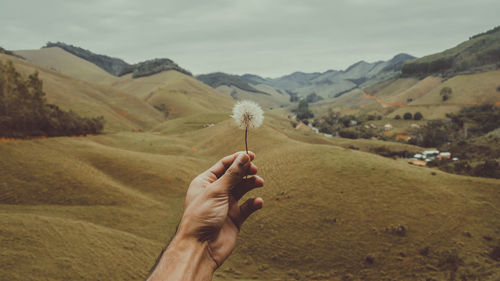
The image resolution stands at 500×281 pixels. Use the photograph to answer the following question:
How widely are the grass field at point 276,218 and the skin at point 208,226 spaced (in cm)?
1245

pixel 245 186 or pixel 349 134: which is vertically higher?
pixel 245 186

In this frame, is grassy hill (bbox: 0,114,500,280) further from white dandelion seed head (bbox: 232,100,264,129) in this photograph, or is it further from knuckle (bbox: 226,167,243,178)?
knuckle (bbox: 226,167,243,178)

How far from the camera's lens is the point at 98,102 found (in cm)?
11919

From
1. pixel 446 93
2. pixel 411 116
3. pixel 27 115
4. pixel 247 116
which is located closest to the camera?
pixel 247 116

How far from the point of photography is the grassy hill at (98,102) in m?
96.2

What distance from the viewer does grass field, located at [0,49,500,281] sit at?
15.5 meters

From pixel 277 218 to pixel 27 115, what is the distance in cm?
4159

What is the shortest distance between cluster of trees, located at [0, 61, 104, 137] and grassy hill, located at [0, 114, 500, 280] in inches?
192

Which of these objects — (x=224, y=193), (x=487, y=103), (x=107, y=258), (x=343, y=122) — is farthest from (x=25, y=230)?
(x=487, y=103)

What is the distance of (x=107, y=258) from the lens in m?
14.9

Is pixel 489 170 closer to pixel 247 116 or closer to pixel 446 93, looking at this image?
pixel 247 116

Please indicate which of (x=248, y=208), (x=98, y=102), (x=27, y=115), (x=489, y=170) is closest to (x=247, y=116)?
(x=248, y=208)

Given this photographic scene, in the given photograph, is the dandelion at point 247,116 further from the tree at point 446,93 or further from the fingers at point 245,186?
the tree at point 446,93

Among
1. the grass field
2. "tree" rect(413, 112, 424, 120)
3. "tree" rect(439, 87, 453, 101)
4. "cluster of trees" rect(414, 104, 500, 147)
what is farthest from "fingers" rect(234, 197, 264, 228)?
"tree" rect(439, 87, 453, 101)
